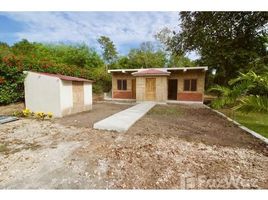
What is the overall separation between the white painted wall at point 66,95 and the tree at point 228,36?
964 cm

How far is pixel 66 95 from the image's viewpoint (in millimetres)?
8352

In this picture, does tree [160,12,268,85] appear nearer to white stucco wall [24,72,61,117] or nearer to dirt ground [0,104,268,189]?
dirt ground [0,104,268,189]

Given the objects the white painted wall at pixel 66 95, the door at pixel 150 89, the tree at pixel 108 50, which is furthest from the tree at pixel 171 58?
the white painted wall at pixel 66 95

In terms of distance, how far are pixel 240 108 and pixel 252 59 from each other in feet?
33.0

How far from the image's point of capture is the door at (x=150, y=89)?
14448mm

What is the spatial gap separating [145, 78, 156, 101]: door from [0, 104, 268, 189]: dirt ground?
341 inches

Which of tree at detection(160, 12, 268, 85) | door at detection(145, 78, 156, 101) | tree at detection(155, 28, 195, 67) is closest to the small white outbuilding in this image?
door at detection(145, 78, 156, 101)

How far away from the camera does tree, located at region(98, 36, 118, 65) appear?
124 ft

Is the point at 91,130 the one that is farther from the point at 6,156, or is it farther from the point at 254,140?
the point at 254,140

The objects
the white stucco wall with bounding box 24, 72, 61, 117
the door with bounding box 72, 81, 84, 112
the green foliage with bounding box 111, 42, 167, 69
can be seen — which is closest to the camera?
the white stucco wall with bounding box 24, 72, 61, 117

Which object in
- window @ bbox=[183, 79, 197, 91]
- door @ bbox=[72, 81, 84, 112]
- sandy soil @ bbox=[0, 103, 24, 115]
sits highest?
window @ bbox=[183, 79, 197, 91]

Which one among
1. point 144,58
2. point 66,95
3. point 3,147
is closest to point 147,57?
point 144,58

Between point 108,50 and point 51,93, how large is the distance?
3176 centimetres

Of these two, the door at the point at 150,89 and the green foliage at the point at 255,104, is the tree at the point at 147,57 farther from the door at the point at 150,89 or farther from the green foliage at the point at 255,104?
the green foliage at the point at 255,104
